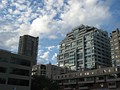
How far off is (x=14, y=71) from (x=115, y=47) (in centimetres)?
8453

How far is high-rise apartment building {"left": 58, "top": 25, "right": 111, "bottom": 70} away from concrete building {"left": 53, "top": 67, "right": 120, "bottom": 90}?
3295 centimetres

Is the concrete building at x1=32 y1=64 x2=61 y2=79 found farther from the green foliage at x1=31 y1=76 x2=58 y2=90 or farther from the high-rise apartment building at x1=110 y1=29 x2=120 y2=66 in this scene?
the green foliage at x1=31 y1=76 x2=58 y2=90

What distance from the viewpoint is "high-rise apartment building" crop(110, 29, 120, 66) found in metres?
135

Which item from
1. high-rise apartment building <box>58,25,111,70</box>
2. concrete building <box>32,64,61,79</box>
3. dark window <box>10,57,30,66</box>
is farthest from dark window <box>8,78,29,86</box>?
concrete building <box>32,64,61,79</box>

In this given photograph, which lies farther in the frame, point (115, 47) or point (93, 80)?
point (115, 47)

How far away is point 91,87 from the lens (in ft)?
340

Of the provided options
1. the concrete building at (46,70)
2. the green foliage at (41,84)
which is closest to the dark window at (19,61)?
the green foliage at (41,84)

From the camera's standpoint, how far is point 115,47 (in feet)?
461

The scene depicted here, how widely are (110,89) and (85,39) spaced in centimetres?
7347

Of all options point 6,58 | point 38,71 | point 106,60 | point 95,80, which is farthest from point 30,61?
point 106,60

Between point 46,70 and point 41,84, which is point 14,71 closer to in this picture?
point 41,84

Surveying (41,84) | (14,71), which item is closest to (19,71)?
(14,71)

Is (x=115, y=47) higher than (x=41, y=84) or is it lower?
→ higher

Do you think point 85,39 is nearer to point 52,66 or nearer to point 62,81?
point 52,66
